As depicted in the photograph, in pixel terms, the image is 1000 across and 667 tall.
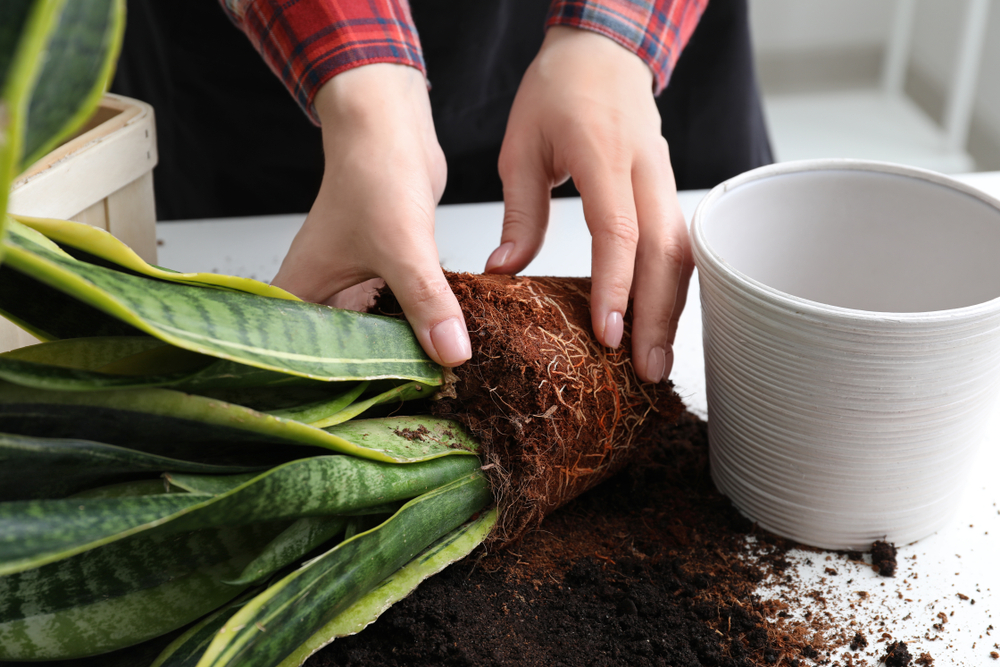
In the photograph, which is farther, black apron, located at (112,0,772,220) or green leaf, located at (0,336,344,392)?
black apron, located at (112,0,772,220)

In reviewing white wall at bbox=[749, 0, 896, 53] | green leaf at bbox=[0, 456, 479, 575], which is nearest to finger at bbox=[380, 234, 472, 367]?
green leaf at bbox=[0, 456, 479, 575]

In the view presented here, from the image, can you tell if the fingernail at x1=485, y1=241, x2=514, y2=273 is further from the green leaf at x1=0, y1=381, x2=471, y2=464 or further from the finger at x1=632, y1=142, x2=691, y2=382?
the green leaf at x1=0, y1=381, x2=471, y2=464

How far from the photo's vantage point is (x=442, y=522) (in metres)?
0.58

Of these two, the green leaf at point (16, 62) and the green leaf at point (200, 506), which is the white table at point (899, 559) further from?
the green leaf at point (16, 62)

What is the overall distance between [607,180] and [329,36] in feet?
1.00

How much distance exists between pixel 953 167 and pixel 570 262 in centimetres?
263

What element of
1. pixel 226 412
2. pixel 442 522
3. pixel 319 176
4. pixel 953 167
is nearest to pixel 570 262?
pixel 319 176

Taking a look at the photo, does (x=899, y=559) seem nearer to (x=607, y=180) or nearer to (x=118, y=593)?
(x=607, y=180)

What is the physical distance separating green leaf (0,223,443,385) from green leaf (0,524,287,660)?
0.12 metres

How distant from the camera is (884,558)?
0.65 m

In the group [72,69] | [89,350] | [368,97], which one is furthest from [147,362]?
[368,97]

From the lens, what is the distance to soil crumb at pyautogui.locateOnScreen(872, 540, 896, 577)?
642 mm

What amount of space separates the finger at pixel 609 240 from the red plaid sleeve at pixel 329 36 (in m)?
0.23

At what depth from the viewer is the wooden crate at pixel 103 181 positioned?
0.73 m
